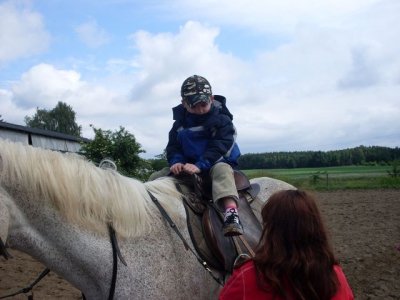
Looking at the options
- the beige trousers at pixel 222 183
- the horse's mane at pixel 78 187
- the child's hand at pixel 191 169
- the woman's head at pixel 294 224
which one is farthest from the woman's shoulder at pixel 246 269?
the child's hand at pixel 191 169

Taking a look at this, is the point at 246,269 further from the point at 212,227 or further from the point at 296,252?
the point at 212,227

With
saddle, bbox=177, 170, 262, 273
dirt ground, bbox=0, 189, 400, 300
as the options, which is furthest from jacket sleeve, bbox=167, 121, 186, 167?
dirt ground, bbox=0, 189, 400, 300

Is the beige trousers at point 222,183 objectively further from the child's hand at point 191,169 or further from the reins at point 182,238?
the reins at point 182,238

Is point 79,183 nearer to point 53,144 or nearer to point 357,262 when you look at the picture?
point 357,262

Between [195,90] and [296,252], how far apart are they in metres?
1.66

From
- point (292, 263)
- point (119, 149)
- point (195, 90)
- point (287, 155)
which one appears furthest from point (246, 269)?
point (287, 155)

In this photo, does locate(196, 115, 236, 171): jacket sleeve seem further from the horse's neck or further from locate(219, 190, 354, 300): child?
locate(219, 190, 354, 300): child

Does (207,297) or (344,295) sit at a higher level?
(344,295)

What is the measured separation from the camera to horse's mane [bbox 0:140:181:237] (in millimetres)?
1971

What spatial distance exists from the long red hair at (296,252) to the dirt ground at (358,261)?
406 centimetres

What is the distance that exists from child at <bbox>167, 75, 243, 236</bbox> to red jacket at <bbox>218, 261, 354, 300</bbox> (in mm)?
1081

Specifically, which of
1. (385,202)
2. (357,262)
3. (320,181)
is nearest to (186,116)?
(357,262)

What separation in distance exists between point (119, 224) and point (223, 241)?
676 millimetres

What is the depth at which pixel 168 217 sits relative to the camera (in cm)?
227
